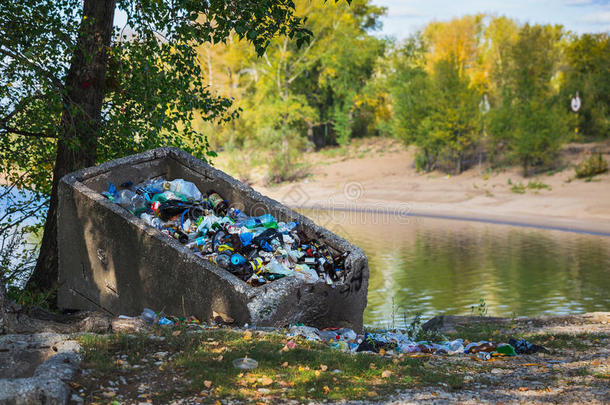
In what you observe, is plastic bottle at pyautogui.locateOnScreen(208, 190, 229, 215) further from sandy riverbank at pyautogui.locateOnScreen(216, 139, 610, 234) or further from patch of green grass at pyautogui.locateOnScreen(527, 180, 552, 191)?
patch of green grass at pyautogui.locateOnScreen(527, 180, 552, 191)

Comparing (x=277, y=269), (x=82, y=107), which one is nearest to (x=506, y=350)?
(x=277, y=269)

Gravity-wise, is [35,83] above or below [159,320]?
above

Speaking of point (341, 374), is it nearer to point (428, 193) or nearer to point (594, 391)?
point (594, 391)

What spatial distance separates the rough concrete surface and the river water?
5504 mm

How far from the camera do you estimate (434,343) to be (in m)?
6.12

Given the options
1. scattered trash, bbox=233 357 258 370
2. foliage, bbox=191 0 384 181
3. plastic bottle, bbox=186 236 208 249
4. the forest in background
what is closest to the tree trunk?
plastic bottle, bbox=186 236 208 249

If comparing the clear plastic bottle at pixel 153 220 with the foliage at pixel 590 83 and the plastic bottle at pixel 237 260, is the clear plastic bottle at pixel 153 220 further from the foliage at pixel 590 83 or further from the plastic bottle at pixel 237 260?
the foliage at pixel 590 83

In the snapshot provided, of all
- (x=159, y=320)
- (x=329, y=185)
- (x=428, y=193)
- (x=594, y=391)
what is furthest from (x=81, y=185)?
(x=329, y=185)

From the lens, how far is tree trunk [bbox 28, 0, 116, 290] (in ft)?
26.2

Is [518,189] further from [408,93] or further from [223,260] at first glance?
[223,260]

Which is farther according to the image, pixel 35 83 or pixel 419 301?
pixel 419 301

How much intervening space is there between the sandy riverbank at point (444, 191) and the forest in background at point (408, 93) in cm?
106

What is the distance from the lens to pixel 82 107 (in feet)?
26.3

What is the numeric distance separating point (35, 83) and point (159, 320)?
4086 mm
